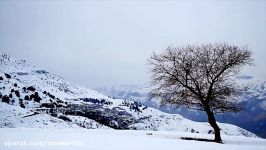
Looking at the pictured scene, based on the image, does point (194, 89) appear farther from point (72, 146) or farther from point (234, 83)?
point (72, 146)

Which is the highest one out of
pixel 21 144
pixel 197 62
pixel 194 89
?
pixel 197 62

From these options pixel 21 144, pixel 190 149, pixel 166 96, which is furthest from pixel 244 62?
pixel 21 144

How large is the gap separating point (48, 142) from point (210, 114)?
2259 centimetres

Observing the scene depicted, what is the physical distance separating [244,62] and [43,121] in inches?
6889

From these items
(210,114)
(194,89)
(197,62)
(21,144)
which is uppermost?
(197,62)

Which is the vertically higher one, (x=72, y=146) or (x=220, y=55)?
(x=220, y=55)

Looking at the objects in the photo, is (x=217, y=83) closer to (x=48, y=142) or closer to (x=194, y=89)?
(x=194, y=89)

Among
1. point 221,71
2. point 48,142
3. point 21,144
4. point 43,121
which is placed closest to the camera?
point 21,144

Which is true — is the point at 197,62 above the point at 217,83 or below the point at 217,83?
above

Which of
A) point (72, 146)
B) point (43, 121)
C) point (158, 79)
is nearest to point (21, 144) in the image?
point (72, 146)

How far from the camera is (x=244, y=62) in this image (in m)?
36.5

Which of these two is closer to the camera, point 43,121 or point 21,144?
point 21,144

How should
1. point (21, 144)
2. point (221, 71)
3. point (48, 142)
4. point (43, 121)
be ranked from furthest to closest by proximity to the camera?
point (43, 121) < point (221, 71) < point (48, 142) < point (21, 144)

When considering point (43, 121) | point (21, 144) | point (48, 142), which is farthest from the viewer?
point (43, 121)
